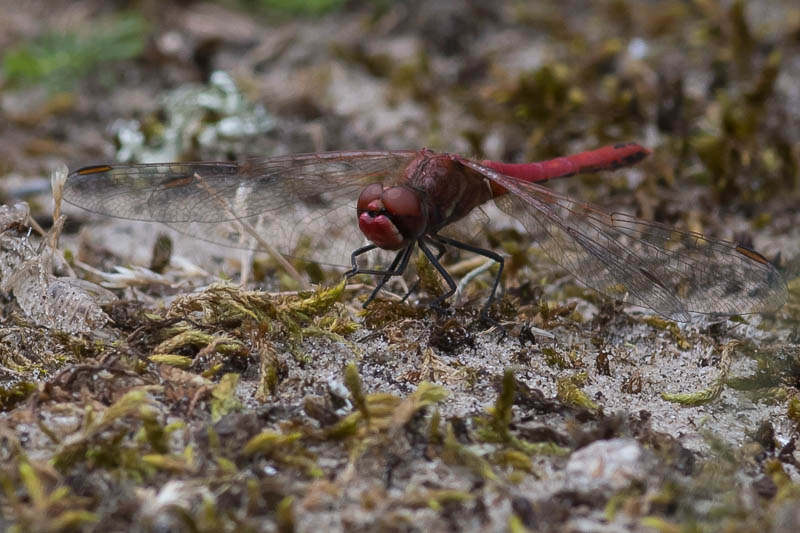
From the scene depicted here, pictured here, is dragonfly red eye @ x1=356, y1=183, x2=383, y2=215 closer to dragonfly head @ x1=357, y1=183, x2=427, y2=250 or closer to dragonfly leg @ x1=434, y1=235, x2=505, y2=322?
dragonfly head @ x1=357, y1=183, x2=427, y2=250

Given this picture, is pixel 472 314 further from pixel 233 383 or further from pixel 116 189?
pixel 116 189

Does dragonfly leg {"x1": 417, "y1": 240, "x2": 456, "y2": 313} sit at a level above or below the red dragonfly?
below

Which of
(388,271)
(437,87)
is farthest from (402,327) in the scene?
(437,87)

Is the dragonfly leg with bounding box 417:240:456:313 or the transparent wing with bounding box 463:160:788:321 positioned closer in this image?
the transparent wing with bounding box 463:160:788:321

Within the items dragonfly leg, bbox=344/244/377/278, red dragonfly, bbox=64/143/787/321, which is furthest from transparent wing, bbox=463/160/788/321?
dragonfly leg, bbox=344/244/377/278

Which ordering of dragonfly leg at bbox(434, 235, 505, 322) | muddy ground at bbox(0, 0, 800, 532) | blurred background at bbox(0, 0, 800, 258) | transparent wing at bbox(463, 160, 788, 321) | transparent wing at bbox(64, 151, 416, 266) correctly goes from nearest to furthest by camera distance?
muddy ground at bbox(0, 0, 800, 532), transparent wing at bbox(463, 160, 788, 321), dragonfly leg at bbox(434, 235, 505, 322), transparent wing at bbox(64, 151, 416, 266), blurred background at bbox(0, 0, 800, 258)

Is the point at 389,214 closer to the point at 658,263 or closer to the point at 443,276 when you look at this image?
the point at 443,276

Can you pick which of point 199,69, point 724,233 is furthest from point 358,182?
point 199,69
